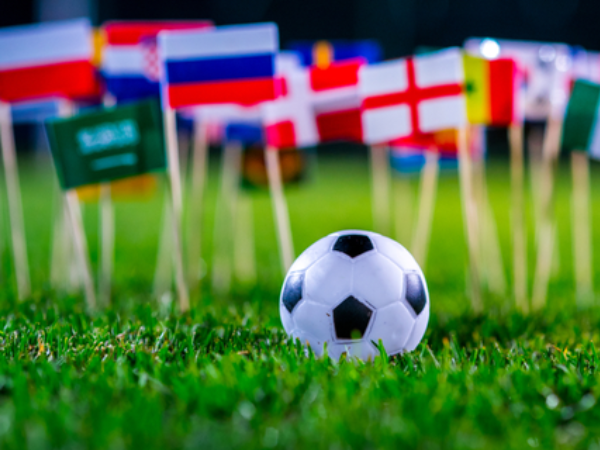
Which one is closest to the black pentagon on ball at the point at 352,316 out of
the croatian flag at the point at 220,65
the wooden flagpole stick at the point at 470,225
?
the wooden flagpole stick at the point at 470,225

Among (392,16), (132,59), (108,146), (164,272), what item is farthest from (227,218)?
(392,16)

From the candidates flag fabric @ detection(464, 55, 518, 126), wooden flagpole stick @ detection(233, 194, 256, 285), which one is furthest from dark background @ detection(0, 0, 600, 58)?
flag fabric @ detection(464, 55, 518, 126)

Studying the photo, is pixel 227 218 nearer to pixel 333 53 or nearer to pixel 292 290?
pixel 333 53

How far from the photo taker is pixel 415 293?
2.42 m

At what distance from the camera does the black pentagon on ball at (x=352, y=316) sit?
2.31 m

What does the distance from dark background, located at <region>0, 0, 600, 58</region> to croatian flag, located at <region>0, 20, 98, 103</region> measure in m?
15.5

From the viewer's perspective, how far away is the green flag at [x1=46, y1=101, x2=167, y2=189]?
10.6ft

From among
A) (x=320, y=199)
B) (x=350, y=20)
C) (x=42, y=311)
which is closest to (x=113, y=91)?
(x=42, y=311)

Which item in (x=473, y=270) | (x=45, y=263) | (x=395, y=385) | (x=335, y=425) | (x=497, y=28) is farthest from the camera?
(x=497, y=28)

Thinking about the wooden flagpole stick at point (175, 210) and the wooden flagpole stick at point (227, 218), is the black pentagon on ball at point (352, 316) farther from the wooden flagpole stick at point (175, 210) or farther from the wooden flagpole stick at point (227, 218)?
the wooden flagpole stick at point (227, 218)

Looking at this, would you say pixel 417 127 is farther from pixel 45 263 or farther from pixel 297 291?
pixel 45 263

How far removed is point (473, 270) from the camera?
3.47 meters

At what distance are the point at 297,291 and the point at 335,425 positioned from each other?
82 centimetres

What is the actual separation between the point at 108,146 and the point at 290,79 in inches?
50.4
